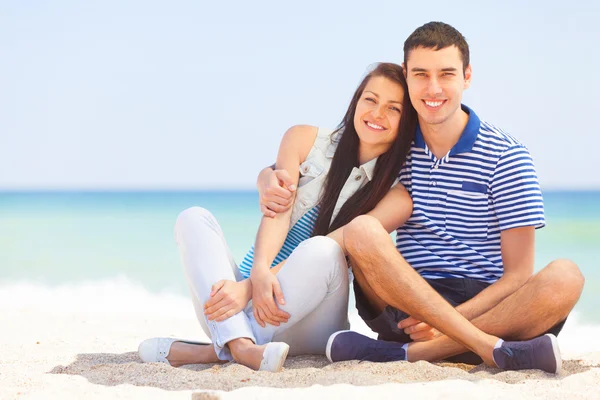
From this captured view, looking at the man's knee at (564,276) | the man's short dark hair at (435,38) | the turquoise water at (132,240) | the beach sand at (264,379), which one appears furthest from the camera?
the turquoise water at (132,240)

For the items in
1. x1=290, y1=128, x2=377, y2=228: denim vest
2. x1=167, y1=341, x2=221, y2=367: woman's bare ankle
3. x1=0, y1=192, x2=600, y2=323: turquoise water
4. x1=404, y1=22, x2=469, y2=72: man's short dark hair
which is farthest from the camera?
x1=0, y1=192, x2=600, y2=323: turquoise water

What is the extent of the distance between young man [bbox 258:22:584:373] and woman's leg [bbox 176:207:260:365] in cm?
31

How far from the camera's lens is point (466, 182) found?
3.35 m

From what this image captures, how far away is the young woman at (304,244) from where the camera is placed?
124 inches

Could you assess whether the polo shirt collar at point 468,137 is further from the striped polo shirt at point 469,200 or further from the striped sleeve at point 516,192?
the striped sleeve at point 516,192

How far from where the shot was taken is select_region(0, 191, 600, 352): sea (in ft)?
32.3

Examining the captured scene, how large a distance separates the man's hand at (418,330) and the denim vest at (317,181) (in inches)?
23.9

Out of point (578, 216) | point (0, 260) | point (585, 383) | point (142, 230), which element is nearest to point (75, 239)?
point (142, 230)

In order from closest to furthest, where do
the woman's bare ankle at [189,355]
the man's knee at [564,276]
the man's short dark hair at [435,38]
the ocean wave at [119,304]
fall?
1. the man's knee at [564,276]
2. the woman's bare ankle at [189,355]
3. the man's short dark hair at [435,38]
4. the ocean wave at [119,304]

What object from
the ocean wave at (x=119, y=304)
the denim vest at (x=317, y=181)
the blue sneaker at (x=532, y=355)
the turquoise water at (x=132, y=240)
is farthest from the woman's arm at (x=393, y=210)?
the turquoise water at (x=132, y=240)

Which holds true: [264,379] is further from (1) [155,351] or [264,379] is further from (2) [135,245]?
(2) [135,245]

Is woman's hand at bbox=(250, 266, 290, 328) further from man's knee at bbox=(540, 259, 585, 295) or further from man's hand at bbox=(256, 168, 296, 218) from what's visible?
man's knee at bbox=(540, 259, 585, 295)

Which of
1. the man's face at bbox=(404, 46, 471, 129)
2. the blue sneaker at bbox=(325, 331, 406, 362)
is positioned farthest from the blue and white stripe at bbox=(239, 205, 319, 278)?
the man's face at bbox=(404, 46, 471, 129)

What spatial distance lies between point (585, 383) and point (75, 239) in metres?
15.4
